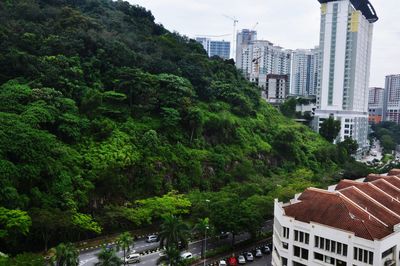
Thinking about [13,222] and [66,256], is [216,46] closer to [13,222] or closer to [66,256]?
[13,222]

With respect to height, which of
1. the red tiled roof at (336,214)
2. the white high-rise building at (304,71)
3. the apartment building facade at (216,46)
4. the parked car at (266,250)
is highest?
the apartment building facade at (216,46)

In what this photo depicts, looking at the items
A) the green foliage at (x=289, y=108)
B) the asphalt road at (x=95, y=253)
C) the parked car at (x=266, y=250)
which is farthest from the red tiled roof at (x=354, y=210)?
the green foliage at (x=289, y=108)

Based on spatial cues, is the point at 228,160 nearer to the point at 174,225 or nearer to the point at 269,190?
the point at 269,190

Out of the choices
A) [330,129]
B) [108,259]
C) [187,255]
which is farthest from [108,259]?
[330,129]

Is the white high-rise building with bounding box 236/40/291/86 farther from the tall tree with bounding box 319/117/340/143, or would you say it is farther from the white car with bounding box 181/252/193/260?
the white car with bounding box 181/252/193/260

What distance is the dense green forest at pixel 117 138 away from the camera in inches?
1401

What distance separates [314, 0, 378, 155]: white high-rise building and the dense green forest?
1900 centimetres

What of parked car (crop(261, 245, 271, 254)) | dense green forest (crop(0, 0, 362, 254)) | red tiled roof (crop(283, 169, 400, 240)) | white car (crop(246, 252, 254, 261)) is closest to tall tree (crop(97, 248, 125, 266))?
dense green forest (crop(0, 0, 362, 254))

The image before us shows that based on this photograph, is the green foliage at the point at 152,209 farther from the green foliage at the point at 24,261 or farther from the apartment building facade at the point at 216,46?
the apartment building facade at the point at 216,46

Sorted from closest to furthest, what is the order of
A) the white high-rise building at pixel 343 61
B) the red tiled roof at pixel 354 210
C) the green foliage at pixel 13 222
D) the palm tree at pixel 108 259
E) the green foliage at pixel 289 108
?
the palm tree at pixel 108 259
the red tiled roof at pixel 354 210
the green foliage at pixel 13 222
the white high-rise building at pixel 343 61
the green foliage at pixel 289 108

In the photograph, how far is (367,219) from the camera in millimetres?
28141

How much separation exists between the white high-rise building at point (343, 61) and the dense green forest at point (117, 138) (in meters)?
19.0

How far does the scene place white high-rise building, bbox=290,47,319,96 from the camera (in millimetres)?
150375

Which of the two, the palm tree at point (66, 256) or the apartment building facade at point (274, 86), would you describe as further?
the apartment building facade at point (274, 86)
